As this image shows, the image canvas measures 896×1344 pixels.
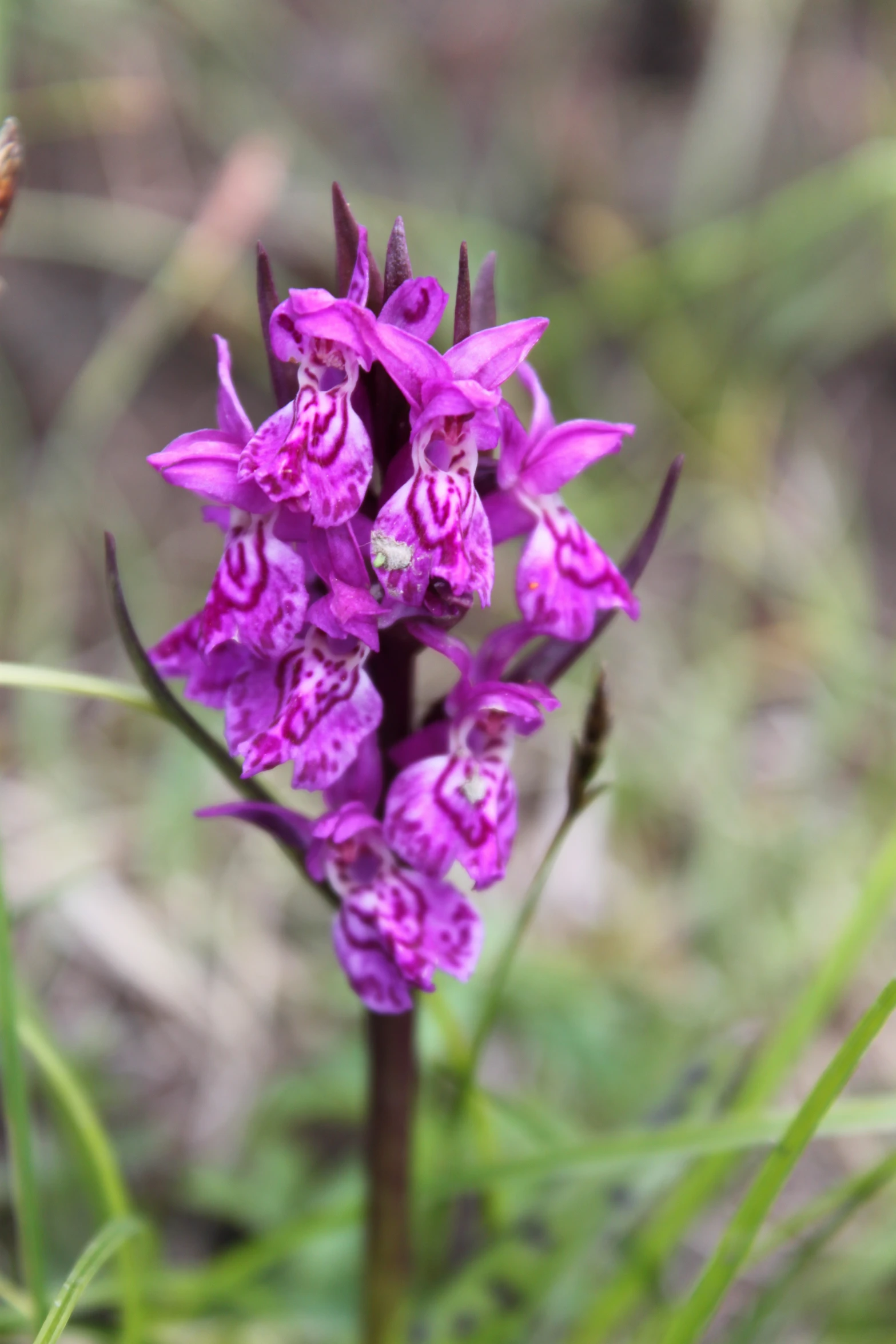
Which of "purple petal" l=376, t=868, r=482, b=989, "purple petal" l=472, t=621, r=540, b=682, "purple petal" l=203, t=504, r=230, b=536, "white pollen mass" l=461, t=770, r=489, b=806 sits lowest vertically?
"purple petal" l=376, t=868, r=482, b=989

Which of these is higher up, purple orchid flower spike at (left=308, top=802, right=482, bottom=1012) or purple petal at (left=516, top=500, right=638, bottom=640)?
purple petal at (left=516, top=500, right=638, bottom=640)

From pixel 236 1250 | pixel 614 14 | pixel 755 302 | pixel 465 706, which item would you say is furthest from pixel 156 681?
pixel 614 14

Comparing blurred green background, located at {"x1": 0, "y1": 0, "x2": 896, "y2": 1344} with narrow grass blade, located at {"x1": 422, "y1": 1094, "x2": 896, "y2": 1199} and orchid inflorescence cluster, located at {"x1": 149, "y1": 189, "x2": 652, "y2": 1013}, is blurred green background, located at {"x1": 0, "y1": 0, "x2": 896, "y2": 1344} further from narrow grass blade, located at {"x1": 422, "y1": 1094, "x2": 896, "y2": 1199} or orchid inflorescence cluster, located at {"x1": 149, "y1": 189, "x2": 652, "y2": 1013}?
orchid inflorescence cluster, located at {"x1": 149, "y1": 189, "x2": 652, "y2": 1013}

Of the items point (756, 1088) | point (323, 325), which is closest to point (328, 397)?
point (323, 325)

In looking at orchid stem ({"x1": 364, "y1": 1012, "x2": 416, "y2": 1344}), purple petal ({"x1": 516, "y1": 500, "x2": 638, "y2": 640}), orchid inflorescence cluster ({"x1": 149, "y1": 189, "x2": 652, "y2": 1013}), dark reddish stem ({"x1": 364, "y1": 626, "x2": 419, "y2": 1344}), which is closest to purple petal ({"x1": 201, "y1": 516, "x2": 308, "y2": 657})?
orchid inflorescence cluster ({"x1": 149, "y1": 189, "x2": 652, "y2": 1013})

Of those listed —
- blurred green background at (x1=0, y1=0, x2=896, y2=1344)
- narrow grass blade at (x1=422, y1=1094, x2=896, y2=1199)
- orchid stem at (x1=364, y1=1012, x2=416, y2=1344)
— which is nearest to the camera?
narrow grass blade at (x1=422, y1=1094, x2=896, y2=1199)

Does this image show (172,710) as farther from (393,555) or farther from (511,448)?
(511,448)

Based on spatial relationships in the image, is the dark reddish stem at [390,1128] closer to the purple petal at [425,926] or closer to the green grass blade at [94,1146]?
the purple petal at [425,926]

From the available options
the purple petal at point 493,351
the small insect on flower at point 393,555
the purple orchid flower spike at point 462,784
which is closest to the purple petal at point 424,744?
the purple orchid flower spike at point 462,784
